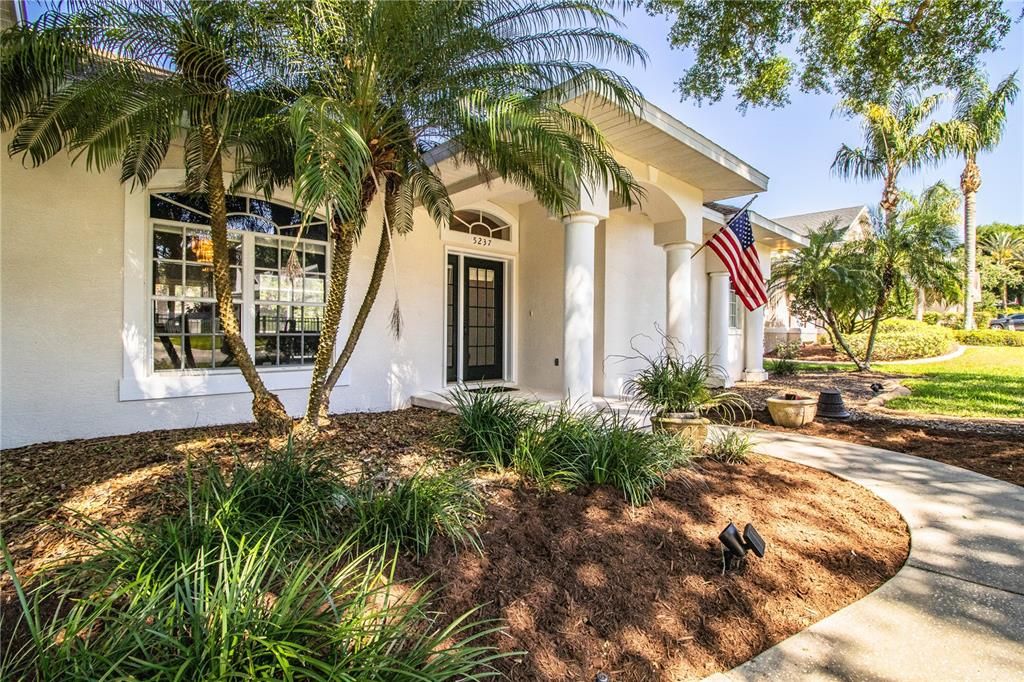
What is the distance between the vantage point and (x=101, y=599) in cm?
200

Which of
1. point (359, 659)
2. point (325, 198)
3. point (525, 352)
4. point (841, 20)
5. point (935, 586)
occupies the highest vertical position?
point (841, 20)

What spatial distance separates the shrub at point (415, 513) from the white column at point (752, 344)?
11.0 m

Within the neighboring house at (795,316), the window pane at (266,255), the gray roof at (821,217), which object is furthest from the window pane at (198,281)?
the gray roof at (821,217)

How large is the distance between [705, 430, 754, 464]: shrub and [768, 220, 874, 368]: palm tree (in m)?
9.65

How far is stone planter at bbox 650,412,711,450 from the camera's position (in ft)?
17.5

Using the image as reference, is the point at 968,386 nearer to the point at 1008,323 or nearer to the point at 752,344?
the point at 752,344

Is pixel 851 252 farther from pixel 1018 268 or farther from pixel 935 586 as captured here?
pixel 1018 268

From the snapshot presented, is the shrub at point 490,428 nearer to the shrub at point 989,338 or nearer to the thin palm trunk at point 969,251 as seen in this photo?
the shrub at point 989,338

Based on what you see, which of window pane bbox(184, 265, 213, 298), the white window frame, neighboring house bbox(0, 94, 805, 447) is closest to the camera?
neighboring house bbox(0, 94, 805, 447)

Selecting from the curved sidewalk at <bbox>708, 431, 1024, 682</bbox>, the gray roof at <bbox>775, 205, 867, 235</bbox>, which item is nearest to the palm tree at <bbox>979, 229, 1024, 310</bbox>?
the gray roof at <bbox>775, 205, 867, 235</bbox>

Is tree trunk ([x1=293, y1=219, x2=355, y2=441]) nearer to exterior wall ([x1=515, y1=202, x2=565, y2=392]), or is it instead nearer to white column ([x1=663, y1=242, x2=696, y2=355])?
exterior wall ([x1=515, y1=202, x2=565, y2=392])

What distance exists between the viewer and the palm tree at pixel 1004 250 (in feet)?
132

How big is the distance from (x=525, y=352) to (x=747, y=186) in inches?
185

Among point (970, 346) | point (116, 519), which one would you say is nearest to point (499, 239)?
point (116, 519)
